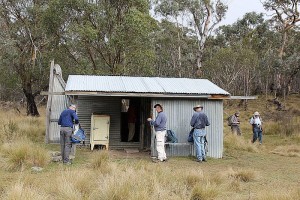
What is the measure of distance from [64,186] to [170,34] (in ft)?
107

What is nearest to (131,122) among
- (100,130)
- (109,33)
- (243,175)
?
(100,130)

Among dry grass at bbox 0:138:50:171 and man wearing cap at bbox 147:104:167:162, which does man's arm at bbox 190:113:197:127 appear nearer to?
man wearing cap at bbox 147:104:167:162

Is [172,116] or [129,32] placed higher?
[129,32]

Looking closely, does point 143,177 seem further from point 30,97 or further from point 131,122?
point 30,97

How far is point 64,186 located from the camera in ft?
22.0

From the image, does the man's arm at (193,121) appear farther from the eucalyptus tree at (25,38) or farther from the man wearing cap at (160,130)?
the eucalyptus tree at (25,38)

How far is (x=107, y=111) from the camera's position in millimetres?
14188

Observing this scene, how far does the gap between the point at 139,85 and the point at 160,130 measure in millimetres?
2134

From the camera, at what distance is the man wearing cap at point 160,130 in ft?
36.9

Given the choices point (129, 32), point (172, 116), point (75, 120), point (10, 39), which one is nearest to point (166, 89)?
point (172, 116)

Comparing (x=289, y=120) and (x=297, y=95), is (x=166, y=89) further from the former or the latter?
(x=297, y=95)

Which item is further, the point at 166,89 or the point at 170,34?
the point at 170,34

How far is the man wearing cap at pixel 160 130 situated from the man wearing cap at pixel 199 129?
3.05ft

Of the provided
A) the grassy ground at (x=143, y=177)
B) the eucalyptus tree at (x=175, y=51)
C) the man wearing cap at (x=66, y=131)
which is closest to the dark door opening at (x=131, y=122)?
the grassy ground at (x=143, y=177)
